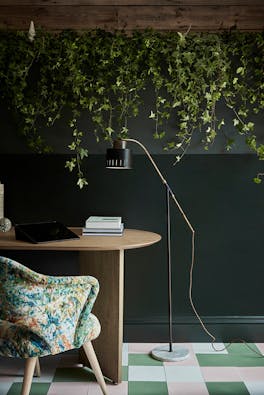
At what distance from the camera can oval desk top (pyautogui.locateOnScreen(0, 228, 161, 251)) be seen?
2.55 meters

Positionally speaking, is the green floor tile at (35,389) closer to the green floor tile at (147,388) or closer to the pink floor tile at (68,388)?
Result: the pink floor tile at (68,388)

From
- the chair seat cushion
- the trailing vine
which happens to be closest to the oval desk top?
the chair seat cushion

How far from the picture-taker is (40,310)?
221 centimetres

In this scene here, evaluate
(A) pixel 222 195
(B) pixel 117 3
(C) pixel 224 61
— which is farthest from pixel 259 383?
(B) pixel 117 3

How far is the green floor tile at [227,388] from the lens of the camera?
8.65 ft

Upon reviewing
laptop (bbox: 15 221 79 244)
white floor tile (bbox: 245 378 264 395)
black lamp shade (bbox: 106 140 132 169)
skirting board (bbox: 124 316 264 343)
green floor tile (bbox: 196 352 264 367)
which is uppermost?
black lamp shade (bbox: 106 140 132 169)

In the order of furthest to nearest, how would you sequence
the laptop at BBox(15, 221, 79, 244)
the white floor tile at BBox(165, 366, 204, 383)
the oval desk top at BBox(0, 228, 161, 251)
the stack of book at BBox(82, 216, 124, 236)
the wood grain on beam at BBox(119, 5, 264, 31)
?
the wood grain on beam at BBox(119, 5, 264, 31) → the stack of book at BBox(82, 216, 124, 236) → the white floor tile at BBox(165, 366, 204, 383) → the laptop at BBox(15, 221, 79, 244) → the oval desk top at BBox(0, 228, 161, 251)

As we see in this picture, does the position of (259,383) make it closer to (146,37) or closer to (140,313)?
(140,313)

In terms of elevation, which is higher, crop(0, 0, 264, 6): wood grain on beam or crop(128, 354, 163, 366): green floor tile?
crop(0, 0, 264, 6): wood grain on beam

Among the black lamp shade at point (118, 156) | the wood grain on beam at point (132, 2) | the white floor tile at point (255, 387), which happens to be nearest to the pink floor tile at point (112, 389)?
the white floor tile at point (255, 387)

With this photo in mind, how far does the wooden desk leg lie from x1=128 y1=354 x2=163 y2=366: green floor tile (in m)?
0.27

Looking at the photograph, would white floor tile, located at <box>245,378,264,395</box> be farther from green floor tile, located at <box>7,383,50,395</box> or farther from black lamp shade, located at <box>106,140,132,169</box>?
black lamp shade, located at <box>106,140,132,169</box>

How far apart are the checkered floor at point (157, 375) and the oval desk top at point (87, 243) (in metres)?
0.79

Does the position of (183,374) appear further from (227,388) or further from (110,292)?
(110,292)
